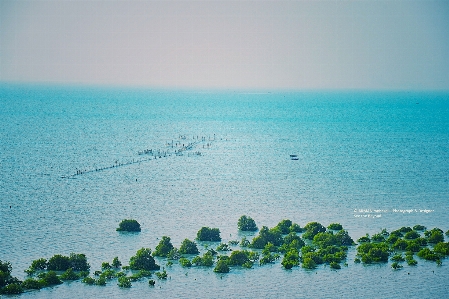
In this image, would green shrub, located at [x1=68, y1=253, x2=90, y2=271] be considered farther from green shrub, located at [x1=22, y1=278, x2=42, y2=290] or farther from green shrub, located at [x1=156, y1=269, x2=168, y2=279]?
green shrub, located at [x1=156, y1=269, x2=168, y2=279]

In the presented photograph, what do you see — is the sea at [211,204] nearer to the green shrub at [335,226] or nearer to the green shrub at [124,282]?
the green shrub at [124,282]

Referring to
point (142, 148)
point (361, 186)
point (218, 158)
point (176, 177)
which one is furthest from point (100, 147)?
point (361, 186)

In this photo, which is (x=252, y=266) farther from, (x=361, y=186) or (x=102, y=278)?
(x=361, y=186)

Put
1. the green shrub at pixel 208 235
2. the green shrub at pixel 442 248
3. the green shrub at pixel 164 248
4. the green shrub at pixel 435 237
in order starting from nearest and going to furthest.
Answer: the green shrub at pixel 164 248, the green shrub at pixel 442 248, the green shrub at pixel 435 237, the green shrub at pixel 208 235

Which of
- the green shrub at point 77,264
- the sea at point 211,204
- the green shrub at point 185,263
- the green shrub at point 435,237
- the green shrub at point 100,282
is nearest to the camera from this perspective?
the green shrub at point 100,282

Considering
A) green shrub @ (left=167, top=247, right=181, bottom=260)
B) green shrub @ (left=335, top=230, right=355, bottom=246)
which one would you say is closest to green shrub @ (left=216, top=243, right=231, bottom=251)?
green shrub @ (left=167, top=247, right=181, bottom=260)

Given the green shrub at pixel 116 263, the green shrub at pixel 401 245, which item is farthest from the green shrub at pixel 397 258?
the green shrub at pixel 116 263
